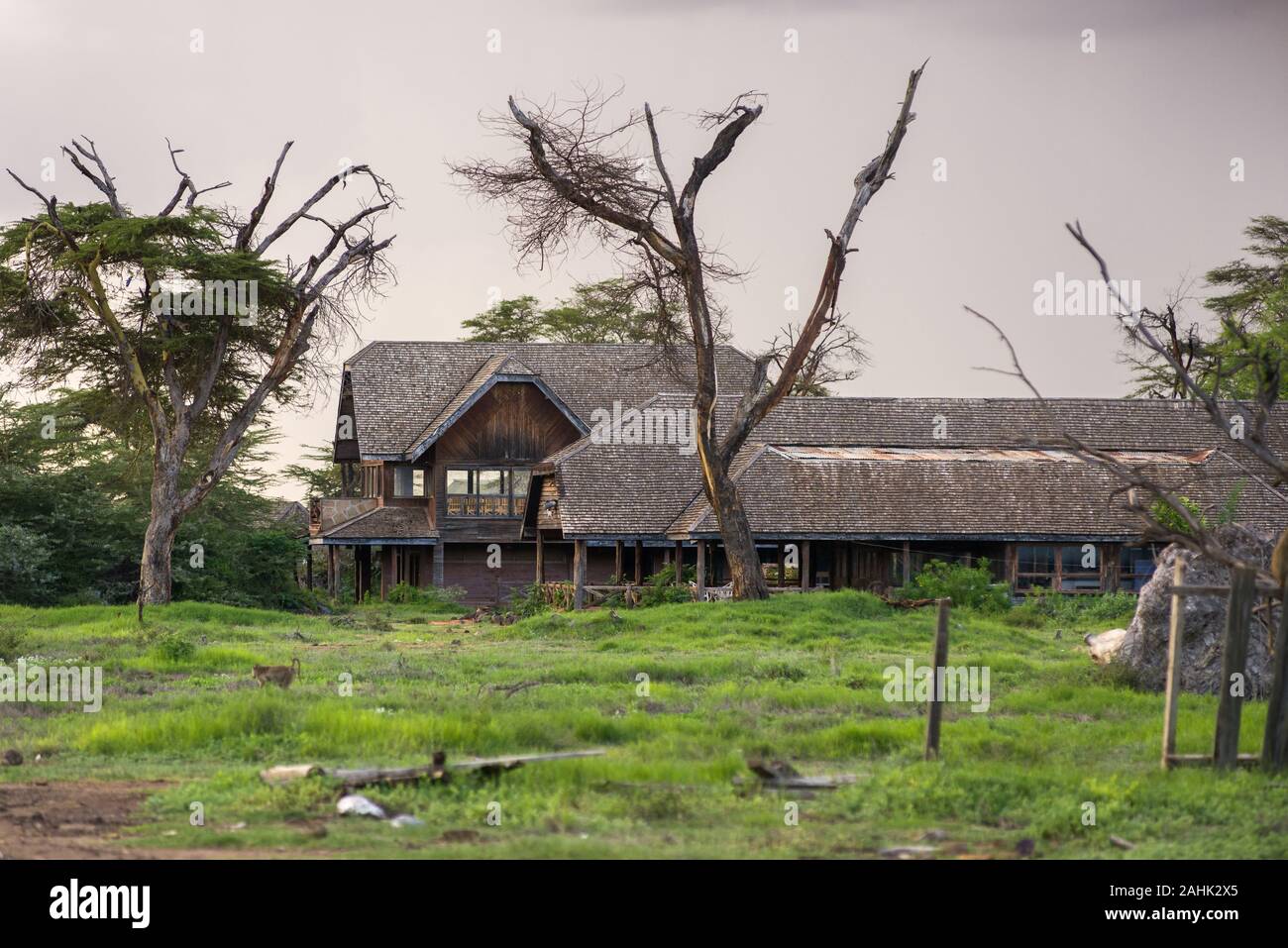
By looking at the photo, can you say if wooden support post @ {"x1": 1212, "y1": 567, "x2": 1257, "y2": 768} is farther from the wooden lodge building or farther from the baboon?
the wooden lodge building

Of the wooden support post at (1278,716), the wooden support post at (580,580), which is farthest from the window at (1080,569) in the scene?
the wooden support post at (1278,716)

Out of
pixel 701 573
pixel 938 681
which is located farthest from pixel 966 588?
pixel 938 681

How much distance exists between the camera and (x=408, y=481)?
45656 mm

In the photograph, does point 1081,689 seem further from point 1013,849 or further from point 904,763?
point 1013,849

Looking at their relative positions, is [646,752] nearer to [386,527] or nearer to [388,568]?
[386,527]

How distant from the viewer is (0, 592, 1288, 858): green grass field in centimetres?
1024

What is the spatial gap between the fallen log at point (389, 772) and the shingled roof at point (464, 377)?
106ft

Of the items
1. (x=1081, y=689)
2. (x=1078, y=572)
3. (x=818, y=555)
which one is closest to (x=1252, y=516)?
(x=1078, y=572)

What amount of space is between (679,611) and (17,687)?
13.9m

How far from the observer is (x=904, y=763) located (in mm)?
12867

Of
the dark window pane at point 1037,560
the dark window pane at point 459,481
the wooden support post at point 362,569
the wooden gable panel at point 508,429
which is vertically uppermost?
the wooden gable panel at point 508,429

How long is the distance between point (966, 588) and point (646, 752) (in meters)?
20.6

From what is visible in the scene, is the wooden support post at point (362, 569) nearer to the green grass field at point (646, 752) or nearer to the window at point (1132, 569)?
the window at point (1132, 569)

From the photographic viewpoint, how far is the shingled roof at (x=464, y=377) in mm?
45062
